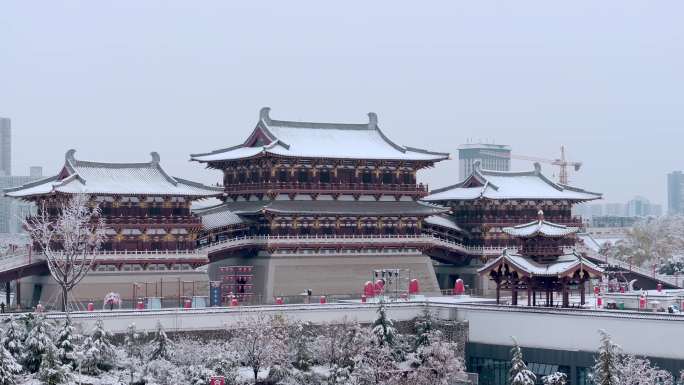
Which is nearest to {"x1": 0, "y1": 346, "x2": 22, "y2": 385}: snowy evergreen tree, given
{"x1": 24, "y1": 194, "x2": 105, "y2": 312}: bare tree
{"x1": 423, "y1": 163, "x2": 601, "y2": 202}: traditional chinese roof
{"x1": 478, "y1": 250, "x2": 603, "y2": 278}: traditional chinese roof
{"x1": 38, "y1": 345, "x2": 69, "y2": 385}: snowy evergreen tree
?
{"x1": 38, "y1": 345, "x2": 69, "y2": 385}: snowy evergreen tree

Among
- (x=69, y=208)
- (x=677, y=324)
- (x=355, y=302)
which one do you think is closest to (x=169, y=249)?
(x=69, y=208)

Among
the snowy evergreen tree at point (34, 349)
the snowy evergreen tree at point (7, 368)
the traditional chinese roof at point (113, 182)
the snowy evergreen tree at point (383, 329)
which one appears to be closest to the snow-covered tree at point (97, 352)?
the snowy evergreen tree at point (34, 349)

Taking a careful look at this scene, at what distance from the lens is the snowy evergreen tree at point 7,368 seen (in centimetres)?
5662

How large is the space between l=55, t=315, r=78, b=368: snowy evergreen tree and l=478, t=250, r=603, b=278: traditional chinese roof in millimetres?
25307

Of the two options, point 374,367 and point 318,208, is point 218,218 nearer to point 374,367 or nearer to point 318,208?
point 318,208

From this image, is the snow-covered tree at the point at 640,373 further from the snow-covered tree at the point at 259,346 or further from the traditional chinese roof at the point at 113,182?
the traditional chinese roof at the point at 113,182

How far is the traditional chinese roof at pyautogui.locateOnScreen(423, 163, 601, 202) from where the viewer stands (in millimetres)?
97938

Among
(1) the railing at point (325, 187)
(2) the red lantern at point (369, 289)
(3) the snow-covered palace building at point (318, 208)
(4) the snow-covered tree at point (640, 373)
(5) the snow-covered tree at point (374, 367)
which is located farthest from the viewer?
(1) the railing at point (325, 187)

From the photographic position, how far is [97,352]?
62719mm

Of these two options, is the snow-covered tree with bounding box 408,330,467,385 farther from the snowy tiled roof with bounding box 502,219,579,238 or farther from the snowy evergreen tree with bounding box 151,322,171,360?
the snowy evergreen tree with bounding box 151,322,171,360

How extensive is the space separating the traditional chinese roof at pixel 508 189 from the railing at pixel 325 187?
22.1ft

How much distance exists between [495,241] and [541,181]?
862 centimetres

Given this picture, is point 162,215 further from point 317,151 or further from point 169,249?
point 317,151

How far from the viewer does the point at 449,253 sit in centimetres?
9662
